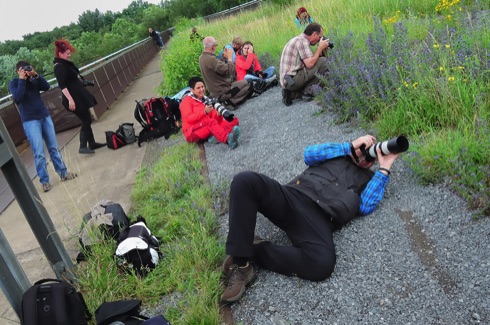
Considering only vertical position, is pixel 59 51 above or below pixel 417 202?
above

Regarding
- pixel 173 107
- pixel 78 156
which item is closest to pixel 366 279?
pixel 173 107

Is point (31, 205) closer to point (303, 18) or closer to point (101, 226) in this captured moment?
point (101, 226)

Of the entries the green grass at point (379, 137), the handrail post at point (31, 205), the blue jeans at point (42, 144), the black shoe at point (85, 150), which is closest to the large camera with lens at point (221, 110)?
the green grass at point (379, 137)

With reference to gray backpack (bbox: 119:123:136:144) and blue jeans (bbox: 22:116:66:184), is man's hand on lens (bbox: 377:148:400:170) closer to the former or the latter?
blue jeans (bbox: 22:116:66:184)

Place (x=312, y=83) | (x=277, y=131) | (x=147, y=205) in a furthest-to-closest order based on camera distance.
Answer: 1. (x=312, y=83)
2. (x=277, y=131)
3. (x=147, y=205)

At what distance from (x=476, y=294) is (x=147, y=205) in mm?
3592

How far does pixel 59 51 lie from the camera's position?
284 inches

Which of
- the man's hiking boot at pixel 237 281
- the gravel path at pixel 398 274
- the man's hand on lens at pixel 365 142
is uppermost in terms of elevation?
the man's hand on lens at pixel 365 142

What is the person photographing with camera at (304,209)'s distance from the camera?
3018 mm

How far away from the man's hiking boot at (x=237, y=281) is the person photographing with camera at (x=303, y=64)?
4213 mm

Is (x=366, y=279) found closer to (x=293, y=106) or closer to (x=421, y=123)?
(x=421, y=123)

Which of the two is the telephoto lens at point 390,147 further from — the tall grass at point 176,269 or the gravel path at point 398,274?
the tall grass at point 176,269

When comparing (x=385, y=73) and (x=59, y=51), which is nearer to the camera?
(x=385, y=73)

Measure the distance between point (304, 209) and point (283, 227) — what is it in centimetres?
22
